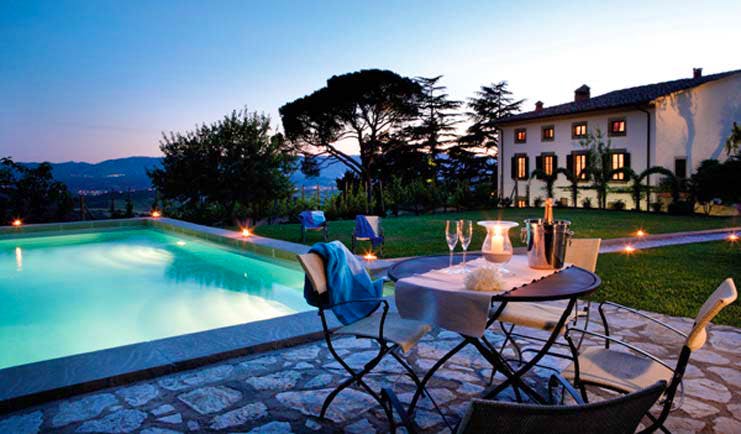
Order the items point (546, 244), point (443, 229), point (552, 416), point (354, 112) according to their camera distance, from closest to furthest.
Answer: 1. point (552, 416)
2. point (546, 244)
3. point (443, 229)
4. point (354, 112)

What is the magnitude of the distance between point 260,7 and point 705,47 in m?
16.1

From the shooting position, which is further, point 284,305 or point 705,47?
point 705,47

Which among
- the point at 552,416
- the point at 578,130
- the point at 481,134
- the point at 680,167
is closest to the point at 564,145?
the point at 578,130

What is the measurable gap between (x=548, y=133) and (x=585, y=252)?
19.7 meters

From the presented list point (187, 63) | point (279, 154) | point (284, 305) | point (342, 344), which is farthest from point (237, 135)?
point (342, 344)

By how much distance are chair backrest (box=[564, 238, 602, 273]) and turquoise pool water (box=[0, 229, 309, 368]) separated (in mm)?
3425

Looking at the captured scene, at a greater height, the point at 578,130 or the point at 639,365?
the point at 578,130

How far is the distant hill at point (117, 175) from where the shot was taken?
47.9 feet

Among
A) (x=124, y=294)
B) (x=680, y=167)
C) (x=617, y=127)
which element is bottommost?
(x=124, y=294)

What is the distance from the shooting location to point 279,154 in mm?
14555

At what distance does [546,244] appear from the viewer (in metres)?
2.66

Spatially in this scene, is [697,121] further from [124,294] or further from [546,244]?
[546,244]

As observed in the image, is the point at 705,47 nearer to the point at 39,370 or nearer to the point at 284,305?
the point at 284,305

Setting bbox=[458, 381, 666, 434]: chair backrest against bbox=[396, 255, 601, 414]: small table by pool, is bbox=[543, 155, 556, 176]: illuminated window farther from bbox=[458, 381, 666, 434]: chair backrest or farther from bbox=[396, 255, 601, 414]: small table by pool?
bbox=[458, 381, 666, 434]: chair backrest
